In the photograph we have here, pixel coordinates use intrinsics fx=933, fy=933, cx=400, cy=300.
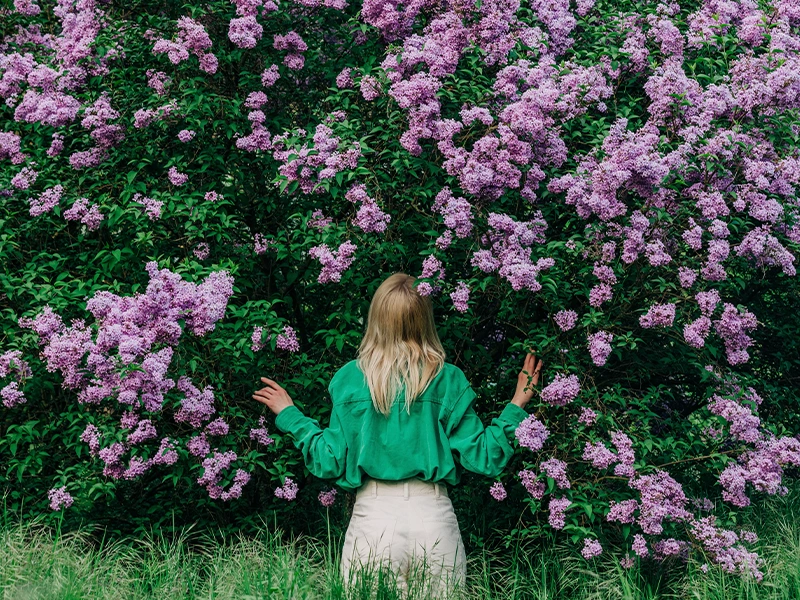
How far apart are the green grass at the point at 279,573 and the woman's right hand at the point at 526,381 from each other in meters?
0.90

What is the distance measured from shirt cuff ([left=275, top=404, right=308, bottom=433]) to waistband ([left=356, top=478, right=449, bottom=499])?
1.87 ft

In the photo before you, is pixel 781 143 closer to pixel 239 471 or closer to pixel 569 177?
pixel 569 177

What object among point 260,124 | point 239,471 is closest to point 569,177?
point 260,124

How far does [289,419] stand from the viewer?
15.1 feet

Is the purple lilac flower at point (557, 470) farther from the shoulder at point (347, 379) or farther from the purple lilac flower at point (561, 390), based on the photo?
the shoulder at point (347, 379)

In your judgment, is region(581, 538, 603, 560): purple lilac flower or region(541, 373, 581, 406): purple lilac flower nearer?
region(581, 538, 603, 560): purple lilac flower

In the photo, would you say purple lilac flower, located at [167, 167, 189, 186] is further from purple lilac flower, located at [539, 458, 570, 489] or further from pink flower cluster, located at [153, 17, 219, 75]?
purple lilac flower, located at [539, 458, 570, 489]

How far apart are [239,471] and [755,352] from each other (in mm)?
3769

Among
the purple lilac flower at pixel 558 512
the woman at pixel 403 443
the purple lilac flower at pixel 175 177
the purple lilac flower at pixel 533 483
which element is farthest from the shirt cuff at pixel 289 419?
the purple lilac flower at pixel 175 177

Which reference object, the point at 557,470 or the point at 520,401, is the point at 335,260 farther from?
the point at 557,470

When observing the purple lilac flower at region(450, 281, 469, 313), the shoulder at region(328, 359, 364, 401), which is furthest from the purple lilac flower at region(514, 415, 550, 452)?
the shoulder at region(328, 359, 364, 401)

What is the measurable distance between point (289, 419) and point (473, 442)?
941mm

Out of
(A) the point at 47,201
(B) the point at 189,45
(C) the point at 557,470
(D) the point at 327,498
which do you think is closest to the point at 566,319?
(C) the point at 557,470

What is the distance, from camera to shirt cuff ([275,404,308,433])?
4.59m
